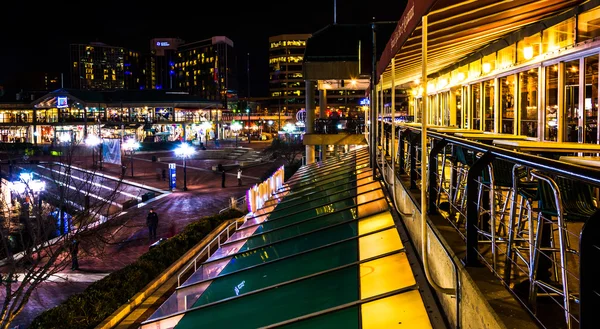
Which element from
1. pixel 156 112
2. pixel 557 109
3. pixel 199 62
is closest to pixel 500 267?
pixel 557 109

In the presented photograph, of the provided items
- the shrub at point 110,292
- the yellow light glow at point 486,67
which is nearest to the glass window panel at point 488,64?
the yellow light glow at point 486,67

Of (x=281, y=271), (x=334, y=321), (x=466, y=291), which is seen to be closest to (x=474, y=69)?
(x=281, y=271)

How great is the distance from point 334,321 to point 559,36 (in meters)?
6.00

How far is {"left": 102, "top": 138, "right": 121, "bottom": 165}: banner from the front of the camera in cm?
4978

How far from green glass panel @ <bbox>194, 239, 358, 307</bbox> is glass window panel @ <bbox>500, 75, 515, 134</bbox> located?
20.9 ft

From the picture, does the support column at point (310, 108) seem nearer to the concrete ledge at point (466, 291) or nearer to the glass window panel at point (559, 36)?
the glass window panel at point (559, 36)

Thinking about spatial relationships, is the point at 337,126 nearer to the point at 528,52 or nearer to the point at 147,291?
the point at 147,291

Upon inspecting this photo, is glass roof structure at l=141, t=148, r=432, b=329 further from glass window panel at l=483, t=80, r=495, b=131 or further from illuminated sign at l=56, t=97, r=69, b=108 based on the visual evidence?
illuminated sign at l=56, t=97, r=69, b=108

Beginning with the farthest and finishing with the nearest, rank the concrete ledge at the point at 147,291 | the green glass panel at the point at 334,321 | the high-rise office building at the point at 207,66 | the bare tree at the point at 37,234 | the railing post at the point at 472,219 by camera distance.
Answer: the high-rise office building at the point at 207,66
the bare tree at the point at 37,234
the concrete ledge at the point at 147,291
the green glass panel at the point at 334,321
the railing post at the point at 472,219

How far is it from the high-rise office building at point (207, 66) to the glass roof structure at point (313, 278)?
16347 cm

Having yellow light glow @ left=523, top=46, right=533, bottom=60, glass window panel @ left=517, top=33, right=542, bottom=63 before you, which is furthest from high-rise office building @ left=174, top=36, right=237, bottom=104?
yellow light glow @ left=523, top=46, right=533, bottom=60

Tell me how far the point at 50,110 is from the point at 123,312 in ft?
292

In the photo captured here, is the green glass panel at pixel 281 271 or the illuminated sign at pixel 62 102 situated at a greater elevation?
the illuminated sign at pixel 62 102

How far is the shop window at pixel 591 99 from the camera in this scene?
23.3ft
